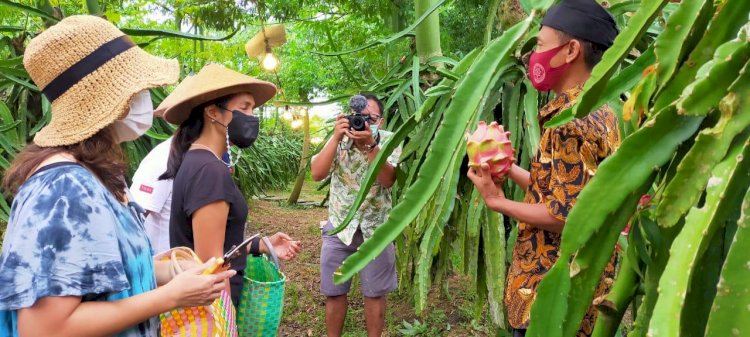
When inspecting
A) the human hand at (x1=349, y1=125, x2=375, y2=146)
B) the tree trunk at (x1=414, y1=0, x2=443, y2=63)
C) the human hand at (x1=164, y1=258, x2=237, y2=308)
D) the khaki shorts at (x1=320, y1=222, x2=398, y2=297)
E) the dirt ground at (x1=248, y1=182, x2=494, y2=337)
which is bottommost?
the dirt ground at (x1=248, y1=182, x2=494, y2=337)

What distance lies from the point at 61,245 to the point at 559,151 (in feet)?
3.82

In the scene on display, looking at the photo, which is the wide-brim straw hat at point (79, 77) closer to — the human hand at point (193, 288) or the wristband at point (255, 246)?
the human hand at point (193, 288)

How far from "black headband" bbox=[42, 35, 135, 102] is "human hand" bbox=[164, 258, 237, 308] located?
1.57 ft

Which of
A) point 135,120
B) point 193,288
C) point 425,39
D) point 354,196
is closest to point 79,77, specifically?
point 135,120

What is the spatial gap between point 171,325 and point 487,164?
0.87 meters

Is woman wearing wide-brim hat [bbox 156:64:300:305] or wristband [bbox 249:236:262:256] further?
wristband [bbox 249:236:262:256]

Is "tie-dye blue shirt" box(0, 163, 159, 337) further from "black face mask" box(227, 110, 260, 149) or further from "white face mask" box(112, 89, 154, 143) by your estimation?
"black face mask" box(227, 110, 260, 149)

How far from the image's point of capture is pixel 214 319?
1.51 meters

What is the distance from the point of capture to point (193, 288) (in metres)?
1.34

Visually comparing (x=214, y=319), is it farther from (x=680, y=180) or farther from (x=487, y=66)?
(x=680, y=180)

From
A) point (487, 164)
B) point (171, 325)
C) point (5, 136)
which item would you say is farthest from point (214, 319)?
point (5, 136)

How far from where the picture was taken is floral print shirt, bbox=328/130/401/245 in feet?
10.1

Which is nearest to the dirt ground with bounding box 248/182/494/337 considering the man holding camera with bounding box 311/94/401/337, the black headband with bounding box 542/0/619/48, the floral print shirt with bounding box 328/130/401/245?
the man holding camera with bounding box 311/94/401/337

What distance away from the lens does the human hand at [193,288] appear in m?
1.31
